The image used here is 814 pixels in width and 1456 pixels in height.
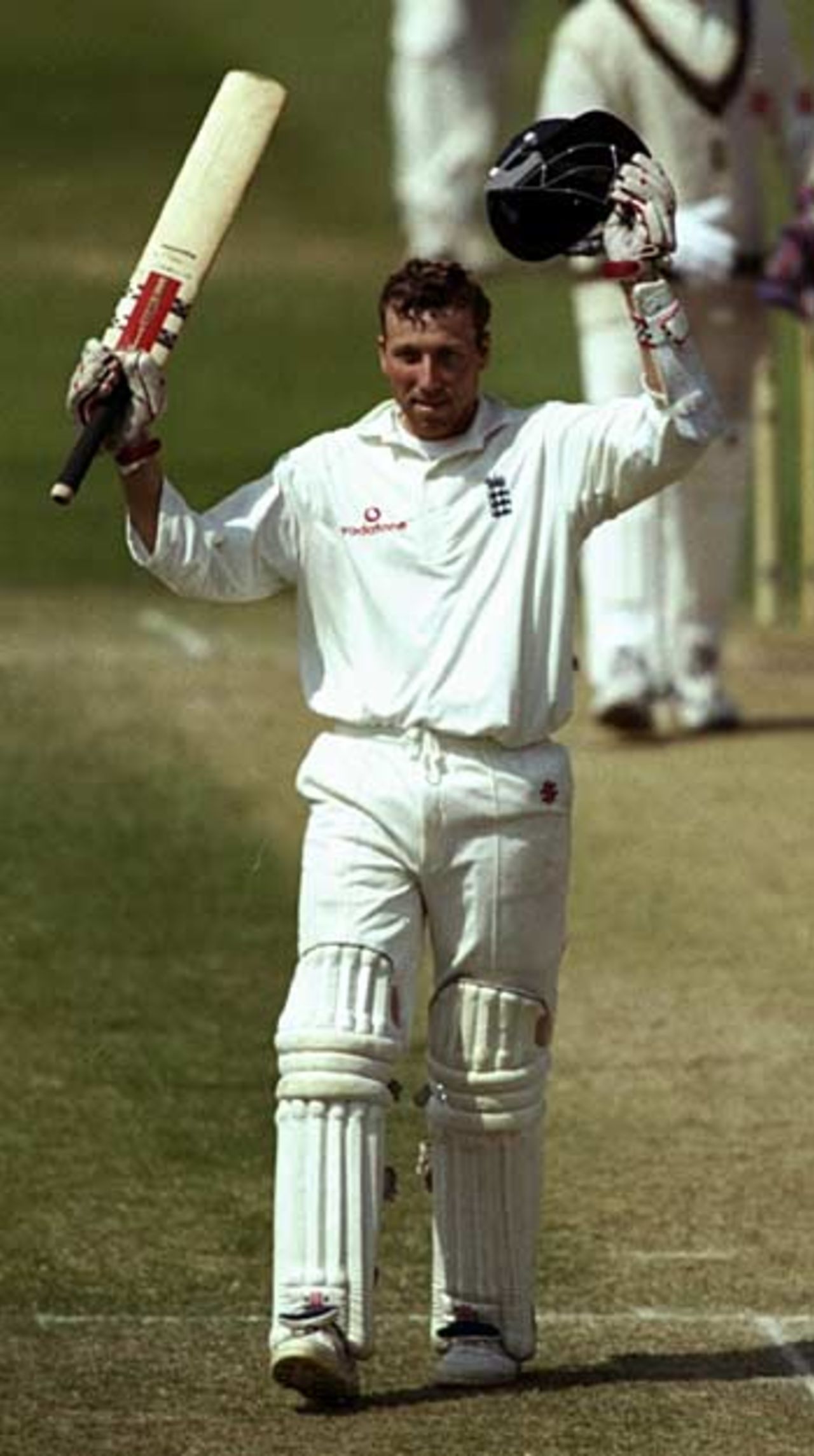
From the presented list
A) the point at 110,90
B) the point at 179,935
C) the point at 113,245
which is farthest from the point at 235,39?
the point at 179,935

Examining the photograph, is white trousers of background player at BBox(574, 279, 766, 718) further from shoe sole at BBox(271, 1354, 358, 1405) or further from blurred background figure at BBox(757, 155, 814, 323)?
shoe sole at BBox(271, 1354, 358, 1405)

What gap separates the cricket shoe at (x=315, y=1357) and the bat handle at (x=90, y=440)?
48.9 inches

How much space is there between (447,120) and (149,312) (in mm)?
9499

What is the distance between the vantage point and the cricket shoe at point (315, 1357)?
6227mm

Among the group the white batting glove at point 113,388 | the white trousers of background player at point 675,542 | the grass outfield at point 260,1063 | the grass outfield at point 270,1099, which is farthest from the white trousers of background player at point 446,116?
the white batting glove at point 113,388

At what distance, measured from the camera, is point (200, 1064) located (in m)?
8.78

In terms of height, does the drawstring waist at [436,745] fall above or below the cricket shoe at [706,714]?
below

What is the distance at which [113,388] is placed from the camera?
21.3ft

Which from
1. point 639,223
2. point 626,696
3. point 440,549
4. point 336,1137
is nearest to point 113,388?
point 440,549

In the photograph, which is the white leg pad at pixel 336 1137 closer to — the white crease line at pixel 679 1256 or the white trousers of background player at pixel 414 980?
the white trousers of background player at pixel 414 980

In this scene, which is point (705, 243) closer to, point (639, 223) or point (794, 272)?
point (794, 272)

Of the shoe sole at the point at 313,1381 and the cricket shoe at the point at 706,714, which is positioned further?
the cricket shoe at the point at 706,714

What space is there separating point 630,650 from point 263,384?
36.3ft

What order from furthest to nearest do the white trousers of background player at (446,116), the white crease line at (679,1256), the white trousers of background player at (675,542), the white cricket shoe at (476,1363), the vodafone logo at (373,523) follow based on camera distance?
the white trousers of background player at (446,116)
the white trousers of background player at (675,542)
the white crease line at (679,1256)
the vodafone logo at (373,523)
the white cricket shoe at (476,1363)
